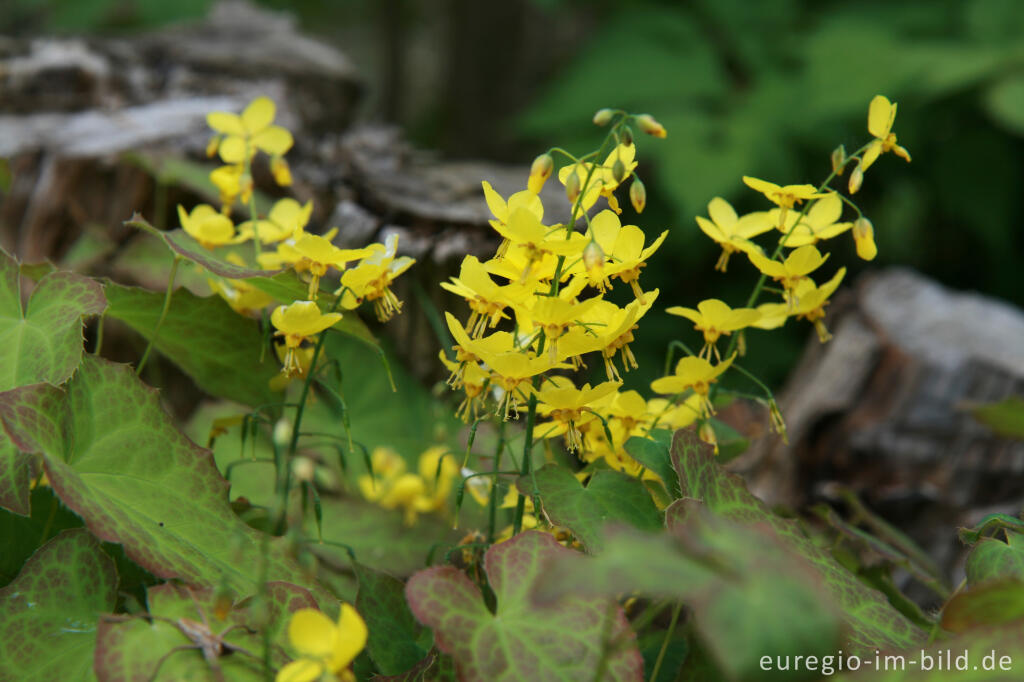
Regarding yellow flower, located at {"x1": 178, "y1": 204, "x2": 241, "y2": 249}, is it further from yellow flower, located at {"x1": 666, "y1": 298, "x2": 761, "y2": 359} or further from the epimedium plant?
yellow flower, located at {"x1": 666, "y1": 298, "x2": 761, "y2": 359}

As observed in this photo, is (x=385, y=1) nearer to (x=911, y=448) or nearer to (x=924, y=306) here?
(x=924, y=306)

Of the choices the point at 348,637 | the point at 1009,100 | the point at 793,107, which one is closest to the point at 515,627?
the point at 348,637

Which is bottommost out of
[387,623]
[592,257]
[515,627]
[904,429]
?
[904,429]

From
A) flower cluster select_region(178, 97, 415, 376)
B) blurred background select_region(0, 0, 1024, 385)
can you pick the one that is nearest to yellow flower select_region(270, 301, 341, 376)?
flower cluster select_region(178, 97, 415, 376)

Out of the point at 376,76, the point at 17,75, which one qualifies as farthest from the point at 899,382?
the point at 376,76

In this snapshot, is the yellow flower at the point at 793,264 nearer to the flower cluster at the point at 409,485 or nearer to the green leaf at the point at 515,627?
the green leaf at the point at 515,627

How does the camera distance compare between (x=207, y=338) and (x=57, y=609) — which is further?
(x=207, y=338)

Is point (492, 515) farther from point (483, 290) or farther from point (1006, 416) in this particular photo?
point (1006, 416)
